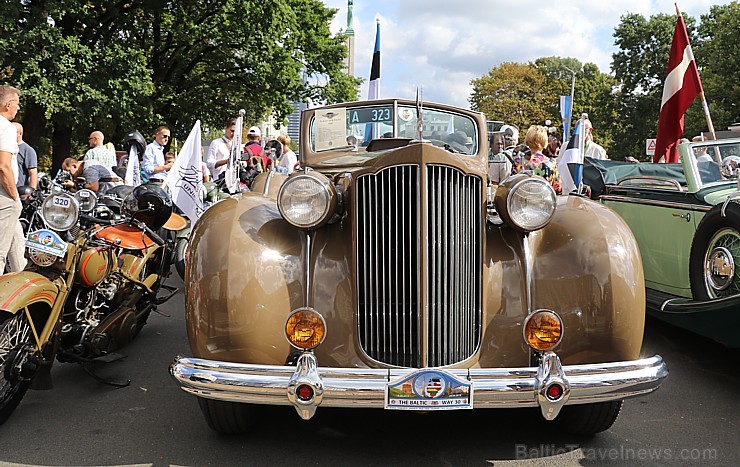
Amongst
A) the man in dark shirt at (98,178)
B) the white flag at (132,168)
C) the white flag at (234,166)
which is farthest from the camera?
the white flag at (234,166)

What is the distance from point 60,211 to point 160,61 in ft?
63.6

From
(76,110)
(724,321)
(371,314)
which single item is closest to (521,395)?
(371,314)

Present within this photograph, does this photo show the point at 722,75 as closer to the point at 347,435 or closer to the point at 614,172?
the point at 614,172

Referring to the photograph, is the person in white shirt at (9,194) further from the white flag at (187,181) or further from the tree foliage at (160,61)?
the tree foliage at (160,61)

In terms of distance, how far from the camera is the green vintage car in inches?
171

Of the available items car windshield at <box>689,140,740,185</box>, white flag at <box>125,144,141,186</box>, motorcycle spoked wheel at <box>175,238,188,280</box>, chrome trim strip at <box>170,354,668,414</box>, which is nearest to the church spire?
white flag at <box>125,144,141,186</box>

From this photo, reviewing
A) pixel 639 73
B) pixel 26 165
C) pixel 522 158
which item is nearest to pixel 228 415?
pixel 26 165

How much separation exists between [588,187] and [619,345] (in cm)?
447

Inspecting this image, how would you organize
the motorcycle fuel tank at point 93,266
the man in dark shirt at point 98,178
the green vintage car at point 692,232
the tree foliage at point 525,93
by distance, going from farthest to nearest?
the tree foliage at point 525,93 → the man in dark shirt at point 98,178 → the green vintage car at point 692,232 → the motorcycle fuel tank at point 93,266

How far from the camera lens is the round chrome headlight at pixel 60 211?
387cm

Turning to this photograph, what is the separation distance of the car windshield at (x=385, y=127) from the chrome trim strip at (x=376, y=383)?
222 centimetres

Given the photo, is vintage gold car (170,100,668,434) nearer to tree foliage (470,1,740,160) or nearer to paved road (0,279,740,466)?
paved road (0,279,740,466)

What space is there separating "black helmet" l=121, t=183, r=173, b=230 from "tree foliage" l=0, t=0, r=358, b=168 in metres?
12.3

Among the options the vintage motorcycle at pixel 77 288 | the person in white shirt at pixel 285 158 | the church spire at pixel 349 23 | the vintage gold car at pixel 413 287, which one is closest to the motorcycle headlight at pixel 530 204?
the vintage gold car at pixel 413 287
